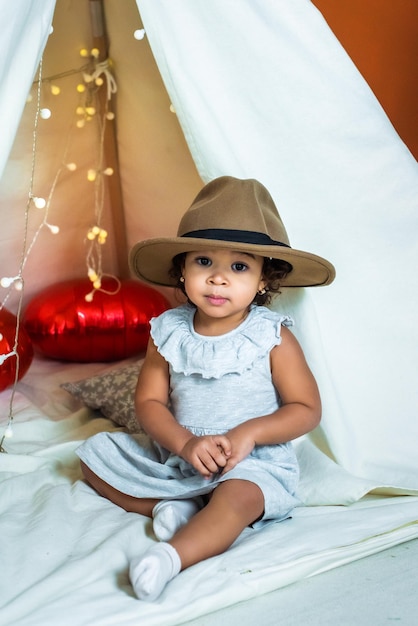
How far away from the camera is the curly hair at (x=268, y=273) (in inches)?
57.8

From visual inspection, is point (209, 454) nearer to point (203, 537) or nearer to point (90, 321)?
point (203, 537)

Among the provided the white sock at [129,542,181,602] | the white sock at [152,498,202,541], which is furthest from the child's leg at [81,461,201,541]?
the white sock at [129,542,181,602]

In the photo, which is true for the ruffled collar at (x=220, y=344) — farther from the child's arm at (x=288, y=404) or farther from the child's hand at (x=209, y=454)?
the child's hand at (x=209, y=454)

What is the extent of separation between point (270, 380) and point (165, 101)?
85cm

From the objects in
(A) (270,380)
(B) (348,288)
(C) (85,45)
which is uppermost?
(C) (85,45)

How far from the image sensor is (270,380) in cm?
145

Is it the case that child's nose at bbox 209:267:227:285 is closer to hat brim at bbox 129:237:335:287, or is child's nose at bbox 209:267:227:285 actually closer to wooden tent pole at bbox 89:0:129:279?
hat brim at bbox 129:237:335:287

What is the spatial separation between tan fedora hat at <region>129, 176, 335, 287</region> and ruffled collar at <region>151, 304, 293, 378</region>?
11 cm

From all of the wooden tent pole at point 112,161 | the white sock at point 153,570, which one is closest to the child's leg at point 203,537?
the white sock at point 153,570

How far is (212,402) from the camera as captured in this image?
1.43 metres

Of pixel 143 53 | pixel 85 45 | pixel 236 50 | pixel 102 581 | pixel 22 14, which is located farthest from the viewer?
pixel 85 45

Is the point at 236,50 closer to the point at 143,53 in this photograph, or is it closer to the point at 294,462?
the point at 143,53

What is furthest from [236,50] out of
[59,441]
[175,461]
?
[59,441]

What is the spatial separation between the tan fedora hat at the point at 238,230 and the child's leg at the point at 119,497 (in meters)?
0.41
